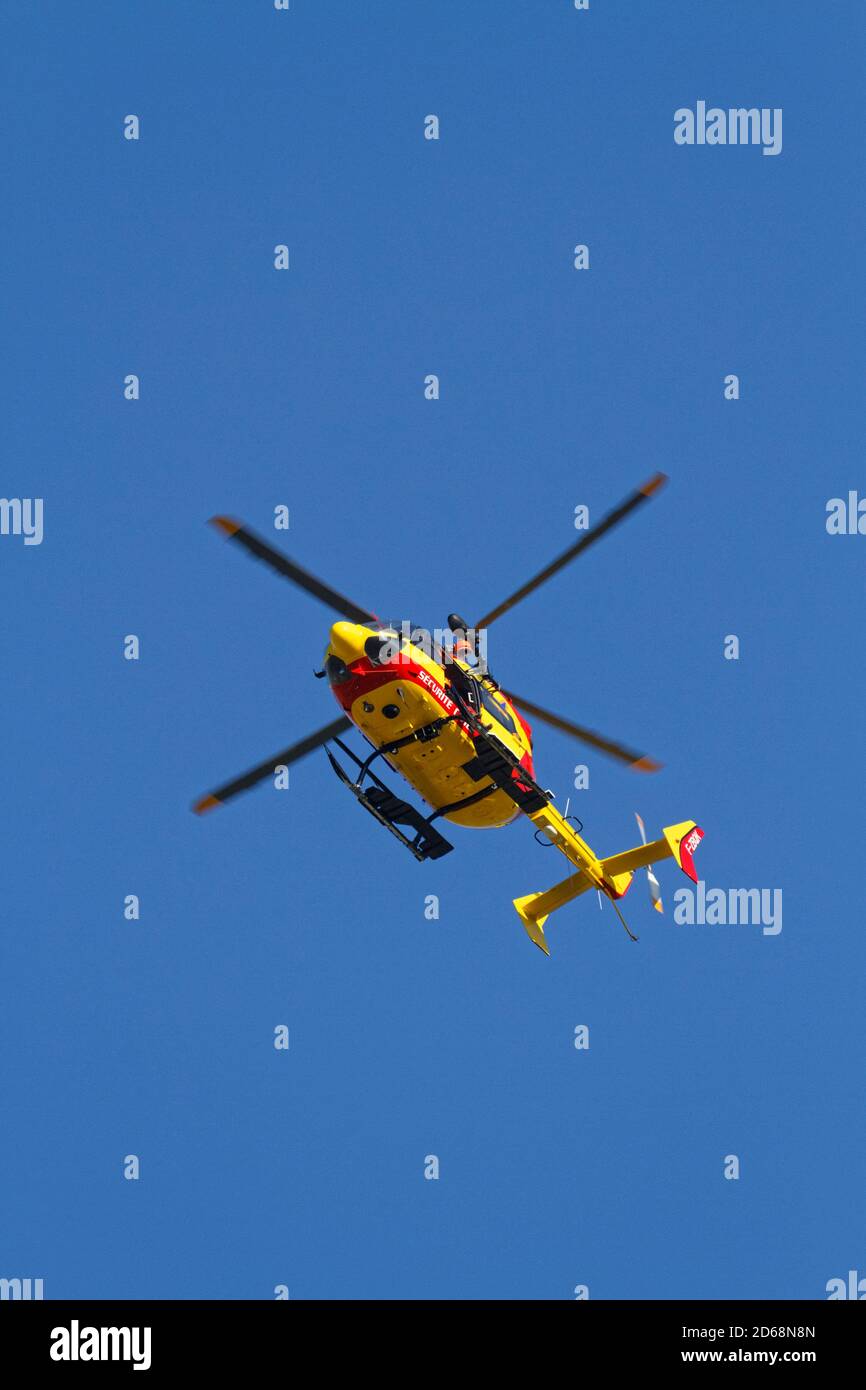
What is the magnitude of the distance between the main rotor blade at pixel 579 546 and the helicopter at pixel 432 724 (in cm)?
2

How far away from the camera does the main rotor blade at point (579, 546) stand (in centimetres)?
3228

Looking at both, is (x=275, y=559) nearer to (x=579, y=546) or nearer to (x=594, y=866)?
(x=579, y=546)

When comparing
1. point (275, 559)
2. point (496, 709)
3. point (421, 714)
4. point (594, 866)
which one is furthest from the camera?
point (594, 866)

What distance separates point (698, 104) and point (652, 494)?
13505mm

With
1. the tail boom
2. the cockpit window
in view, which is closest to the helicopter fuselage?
the cockpit window

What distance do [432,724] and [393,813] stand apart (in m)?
2.14

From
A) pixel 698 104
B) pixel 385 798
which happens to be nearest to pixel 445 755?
pixel 385 798

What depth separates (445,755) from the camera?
109ft

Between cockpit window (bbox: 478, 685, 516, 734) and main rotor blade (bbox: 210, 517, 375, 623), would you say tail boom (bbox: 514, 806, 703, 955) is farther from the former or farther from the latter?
main rotor blade (bbox: 210, 517, 375, 623)

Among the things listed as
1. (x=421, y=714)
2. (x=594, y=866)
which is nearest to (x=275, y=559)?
(x=421, y=714)

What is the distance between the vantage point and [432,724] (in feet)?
108

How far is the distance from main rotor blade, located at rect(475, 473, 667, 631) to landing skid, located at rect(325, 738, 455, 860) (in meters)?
3.06
